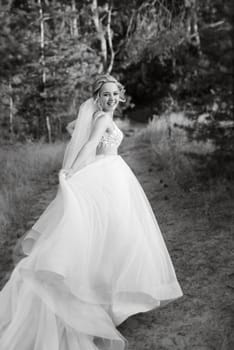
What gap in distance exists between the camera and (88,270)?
3.30 meters

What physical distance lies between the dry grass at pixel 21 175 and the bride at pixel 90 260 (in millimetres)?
2968

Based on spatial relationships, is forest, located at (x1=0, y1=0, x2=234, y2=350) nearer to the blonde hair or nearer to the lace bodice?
the lace bodice

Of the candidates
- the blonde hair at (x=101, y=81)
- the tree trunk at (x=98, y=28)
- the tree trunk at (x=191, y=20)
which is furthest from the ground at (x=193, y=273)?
the tree trunk at (x=191, y=20)

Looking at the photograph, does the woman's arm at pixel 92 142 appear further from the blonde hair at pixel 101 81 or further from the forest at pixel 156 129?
the forest at pixel 156 129

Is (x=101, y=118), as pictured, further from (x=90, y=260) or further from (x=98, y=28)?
(x=98, y=28)

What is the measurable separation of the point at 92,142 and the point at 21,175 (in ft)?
20.1

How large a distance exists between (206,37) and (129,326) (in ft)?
17.5

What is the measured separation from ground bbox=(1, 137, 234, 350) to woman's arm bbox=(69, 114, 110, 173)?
1.46 m

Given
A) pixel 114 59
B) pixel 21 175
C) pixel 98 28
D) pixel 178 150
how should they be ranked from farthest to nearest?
pixel 114 59 → pixel 98 28 → pixel 178 150 → pixel 21 175

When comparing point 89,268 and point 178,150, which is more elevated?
point 89,268

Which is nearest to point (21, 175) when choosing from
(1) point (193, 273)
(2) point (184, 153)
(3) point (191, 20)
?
(2) point (184, 153)

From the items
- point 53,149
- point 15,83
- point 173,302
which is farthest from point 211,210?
Answer: point 15,83

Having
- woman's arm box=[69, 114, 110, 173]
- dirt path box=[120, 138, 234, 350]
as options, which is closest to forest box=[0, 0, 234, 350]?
dirt path box=[120, 138, 234, 350]

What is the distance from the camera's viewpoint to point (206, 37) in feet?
24.2
